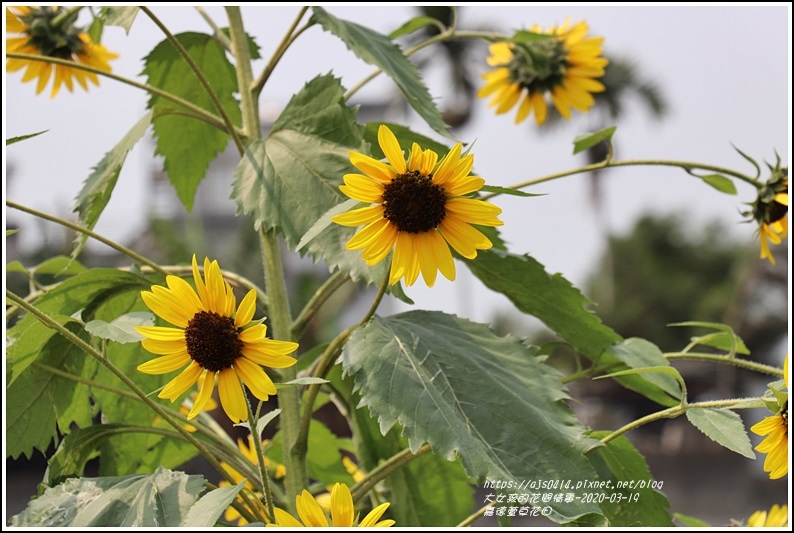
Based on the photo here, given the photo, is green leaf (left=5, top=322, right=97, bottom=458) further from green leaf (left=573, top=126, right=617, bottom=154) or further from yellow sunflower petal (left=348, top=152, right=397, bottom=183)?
green leaf (left=573, top=126, right=617, bottom=154)

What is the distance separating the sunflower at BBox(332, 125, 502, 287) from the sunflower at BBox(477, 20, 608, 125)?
0.34 m

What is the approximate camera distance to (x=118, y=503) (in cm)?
47

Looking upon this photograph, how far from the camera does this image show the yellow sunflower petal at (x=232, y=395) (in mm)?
473

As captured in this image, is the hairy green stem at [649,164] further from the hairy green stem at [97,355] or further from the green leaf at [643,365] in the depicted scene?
the hairy green stem at [97,355]

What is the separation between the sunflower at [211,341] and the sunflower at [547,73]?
0.41 meters

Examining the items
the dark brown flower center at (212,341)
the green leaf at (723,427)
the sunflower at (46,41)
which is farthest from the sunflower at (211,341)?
the sunflower at (46,41)

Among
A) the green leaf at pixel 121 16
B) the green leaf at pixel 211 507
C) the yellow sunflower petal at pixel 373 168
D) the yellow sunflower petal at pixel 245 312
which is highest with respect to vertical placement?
the green leaf at pixel 121 16

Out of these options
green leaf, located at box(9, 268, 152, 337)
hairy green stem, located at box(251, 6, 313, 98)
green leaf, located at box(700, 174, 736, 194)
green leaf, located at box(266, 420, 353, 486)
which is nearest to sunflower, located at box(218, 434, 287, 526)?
green leaf, located at box(266, 420, 353, 486)

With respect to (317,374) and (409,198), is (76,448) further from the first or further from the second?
(409,198)

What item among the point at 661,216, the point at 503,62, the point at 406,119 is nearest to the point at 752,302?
the point at 661,216

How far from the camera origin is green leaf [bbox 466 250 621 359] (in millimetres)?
601

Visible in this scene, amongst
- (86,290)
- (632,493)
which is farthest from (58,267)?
(632,493)

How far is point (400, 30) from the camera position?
0.69 m

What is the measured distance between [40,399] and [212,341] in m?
0.18
